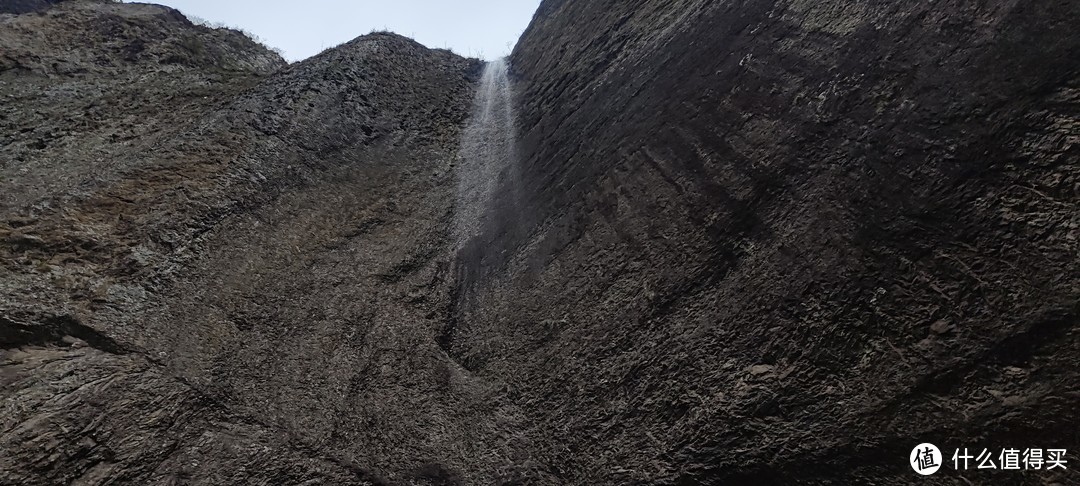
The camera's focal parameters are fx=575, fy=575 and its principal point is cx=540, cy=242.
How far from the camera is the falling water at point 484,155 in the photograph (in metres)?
6.16

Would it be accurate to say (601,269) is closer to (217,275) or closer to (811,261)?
(811,261)

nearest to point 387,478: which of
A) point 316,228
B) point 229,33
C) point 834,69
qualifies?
point 316,228

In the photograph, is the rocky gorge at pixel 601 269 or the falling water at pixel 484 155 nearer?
the rocky gorge at pixel 601 269

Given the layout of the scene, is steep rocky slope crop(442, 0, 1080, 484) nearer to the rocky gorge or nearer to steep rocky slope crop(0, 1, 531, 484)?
the rocky gorge

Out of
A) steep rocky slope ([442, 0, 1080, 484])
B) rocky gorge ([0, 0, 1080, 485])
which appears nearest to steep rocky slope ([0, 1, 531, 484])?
rocky gorge ([0, 0, 1080, 485])

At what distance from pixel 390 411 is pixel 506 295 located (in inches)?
51.6

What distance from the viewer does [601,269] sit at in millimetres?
4410

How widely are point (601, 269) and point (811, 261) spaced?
1561mm

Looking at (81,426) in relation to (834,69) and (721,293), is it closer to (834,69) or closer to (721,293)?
(721,293)

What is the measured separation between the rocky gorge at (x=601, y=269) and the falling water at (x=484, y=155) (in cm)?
7

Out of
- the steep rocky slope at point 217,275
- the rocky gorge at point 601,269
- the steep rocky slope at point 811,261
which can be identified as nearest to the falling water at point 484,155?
the rocky gorge at point 601,269

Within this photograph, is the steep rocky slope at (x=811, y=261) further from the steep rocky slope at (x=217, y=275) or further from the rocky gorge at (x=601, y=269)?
the steep rocky slope at (x=217, y=275)

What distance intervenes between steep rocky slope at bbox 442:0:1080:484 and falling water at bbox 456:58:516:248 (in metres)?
1.09

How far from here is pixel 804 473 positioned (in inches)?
116
